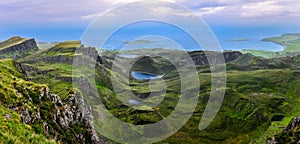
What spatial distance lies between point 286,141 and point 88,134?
3562 inches

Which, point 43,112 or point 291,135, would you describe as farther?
point 291,135

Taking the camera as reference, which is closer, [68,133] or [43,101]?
[43,101]

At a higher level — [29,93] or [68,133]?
[29,93]

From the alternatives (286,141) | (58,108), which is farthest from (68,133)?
(286,141)

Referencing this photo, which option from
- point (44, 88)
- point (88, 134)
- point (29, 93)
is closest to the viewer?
point (29, 93)

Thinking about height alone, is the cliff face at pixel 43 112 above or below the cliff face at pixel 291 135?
above

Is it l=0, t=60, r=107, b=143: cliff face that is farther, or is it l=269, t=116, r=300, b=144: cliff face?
l=269, t=116, r=300, b=144: cliff face

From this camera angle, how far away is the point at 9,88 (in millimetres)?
77188

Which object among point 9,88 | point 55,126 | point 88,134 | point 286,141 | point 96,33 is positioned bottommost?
point 286,141

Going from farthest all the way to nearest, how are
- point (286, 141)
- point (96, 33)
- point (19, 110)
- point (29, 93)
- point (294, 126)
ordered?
point (294, 126)
point (286, 141)
point (29, 93)
point (19, 110)
point (96, 33)

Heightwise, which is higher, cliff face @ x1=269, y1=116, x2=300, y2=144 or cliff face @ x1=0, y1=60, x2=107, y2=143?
cliff face @ x1=0, y1=60, x2=107, y2=143

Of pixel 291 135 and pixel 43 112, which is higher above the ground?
pixel 43 112

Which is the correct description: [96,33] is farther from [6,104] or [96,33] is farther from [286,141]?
[286,141]

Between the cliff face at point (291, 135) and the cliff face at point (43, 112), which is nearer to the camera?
the cliff face at point (43, 112)
